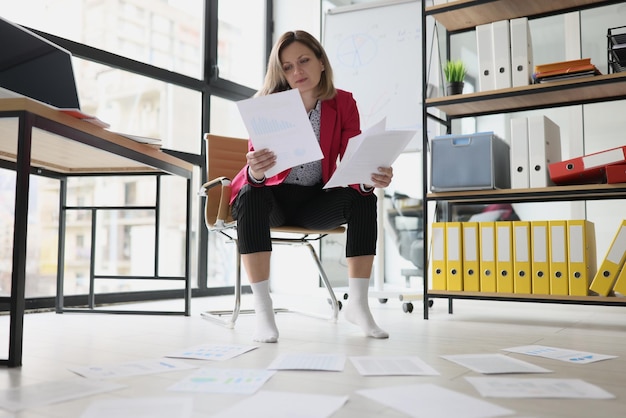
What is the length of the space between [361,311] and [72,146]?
107 cm

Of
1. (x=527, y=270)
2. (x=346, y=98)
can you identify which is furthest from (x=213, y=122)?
(x=527, y=270)

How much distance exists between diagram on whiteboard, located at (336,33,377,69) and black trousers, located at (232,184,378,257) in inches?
72.6

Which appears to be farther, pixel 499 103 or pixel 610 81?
pixel 499 103

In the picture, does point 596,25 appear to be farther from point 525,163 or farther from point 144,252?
point 144,252

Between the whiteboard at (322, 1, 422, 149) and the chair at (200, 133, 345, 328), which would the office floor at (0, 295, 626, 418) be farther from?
the whiteboard at (322, 1, 422, 149)

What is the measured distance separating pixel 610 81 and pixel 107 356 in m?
1.99

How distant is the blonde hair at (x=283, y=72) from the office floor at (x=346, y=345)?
83cm

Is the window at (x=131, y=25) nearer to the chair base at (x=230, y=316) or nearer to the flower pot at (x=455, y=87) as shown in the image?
the chair base at (x=230, y=316)

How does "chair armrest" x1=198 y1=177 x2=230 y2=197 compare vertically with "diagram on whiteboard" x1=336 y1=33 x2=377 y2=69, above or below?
below

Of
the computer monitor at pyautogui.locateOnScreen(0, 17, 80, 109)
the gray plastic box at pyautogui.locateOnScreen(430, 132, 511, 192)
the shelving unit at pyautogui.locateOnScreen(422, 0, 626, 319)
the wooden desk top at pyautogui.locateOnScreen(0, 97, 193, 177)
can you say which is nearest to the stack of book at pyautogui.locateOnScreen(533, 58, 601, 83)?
the shelving unit at pyautogui.locateOnScreen(422, 0, 626, 319)

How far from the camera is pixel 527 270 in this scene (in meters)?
2.35

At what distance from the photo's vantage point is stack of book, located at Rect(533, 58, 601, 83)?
2.29m

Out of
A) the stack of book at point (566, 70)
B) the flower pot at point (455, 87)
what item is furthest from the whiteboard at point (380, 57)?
the stack of book at point (566, 70)

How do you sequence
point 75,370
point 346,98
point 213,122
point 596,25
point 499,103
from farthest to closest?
point 213,122, point 596,25, point 499,103, point 346,98, point 75,370
